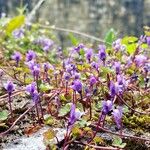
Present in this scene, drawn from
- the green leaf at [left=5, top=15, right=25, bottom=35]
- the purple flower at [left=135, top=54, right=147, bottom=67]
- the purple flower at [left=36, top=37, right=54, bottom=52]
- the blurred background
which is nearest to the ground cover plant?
the purple flower at [left=135, top=54, right=147, bottom=67]

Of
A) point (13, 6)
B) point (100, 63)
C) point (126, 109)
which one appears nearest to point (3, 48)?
point (100, 63)

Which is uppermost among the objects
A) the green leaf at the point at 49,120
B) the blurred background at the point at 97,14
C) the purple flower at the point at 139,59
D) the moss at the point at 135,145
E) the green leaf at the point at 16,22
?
the green leaf at the point at 16,22

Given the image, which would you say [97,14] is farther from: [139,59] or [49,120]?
[49,120]

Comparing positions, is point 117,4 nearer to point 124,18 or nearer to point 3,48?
point 124,18

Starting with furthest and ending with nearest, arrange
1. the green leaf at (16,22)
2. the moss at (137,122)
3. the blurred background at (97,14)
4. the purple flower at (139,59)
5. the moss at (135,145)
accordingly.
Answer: the blurred background at (97,14), the purple flower at (139,59), the moss at (137,122), the moss at (135,145), the green leaf at (16,22)

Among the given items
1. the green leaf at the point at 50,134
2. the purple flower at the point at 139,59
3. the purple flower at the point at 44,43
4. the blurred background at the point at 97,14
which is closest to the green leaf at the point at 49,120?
the green leaf at the point at 50,134

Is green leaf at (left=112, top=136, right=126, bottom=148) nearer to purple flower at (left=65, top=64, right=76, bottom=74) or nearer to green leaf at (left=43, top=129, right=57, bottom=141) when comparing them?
green leaf at (left=43, top=129, right=57, bottom=141)

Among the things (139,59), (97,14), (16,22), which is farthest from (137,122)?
(97,14)

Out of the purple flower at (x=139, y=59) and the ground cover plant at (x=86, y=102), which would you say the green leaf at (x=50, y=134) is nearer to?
the ground cover plant at (x=86, y=102)
